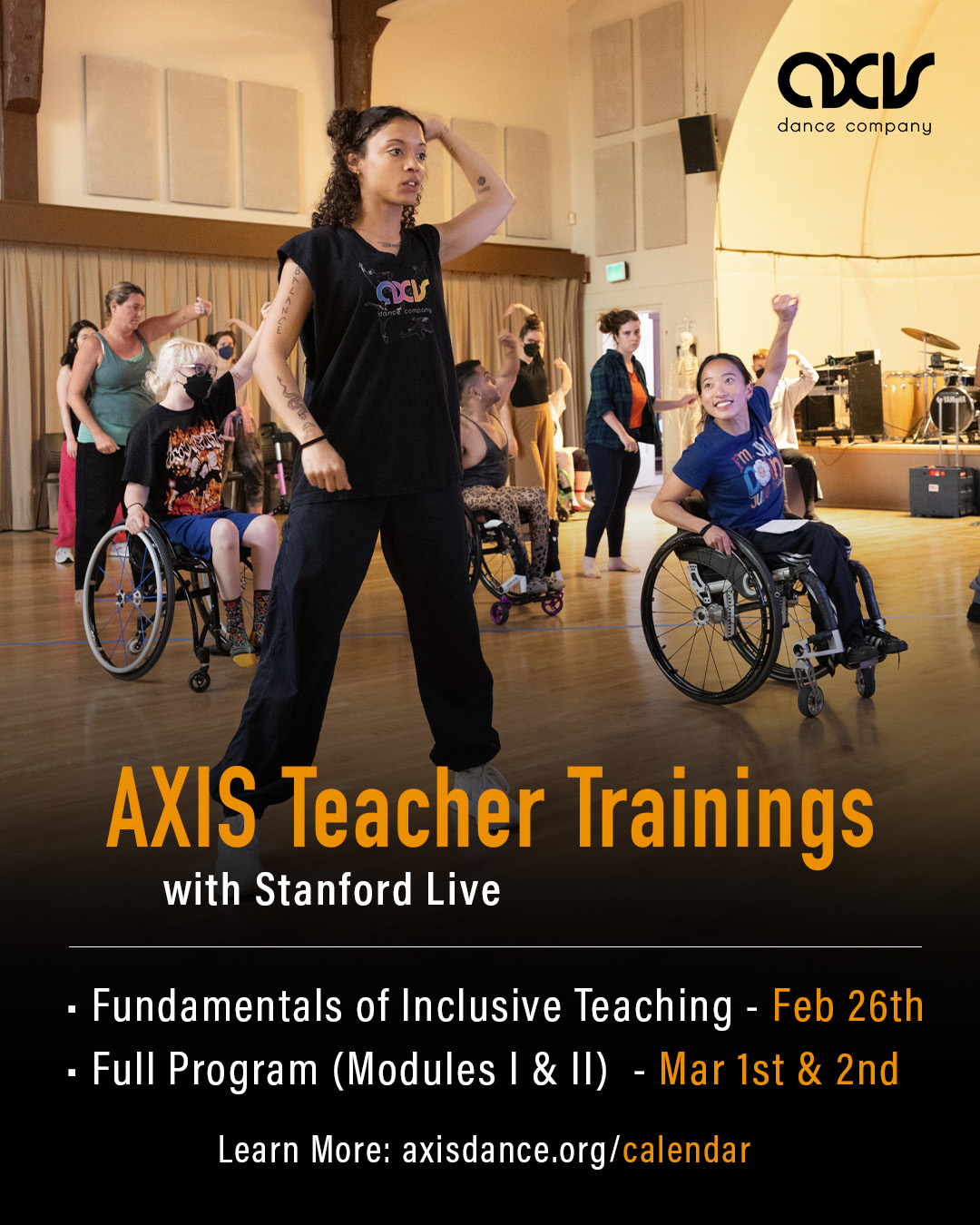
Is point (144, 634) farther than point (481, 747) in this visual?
Yes

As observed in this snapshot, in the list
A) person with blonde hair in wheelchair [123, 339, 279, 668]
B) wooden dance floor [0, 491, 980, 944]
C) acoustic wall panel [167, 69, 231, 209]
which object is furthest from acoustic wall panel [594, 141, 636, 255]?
person with blonde hair in wheelchair [123, 339, 279, 668]

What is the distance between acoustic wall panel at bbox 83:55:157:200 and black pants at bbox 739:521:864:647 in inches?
332

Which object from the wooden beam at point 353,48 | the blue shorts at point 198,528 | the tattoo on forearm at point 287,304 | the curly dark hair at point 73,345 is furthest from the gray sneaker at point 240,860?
the wooden beam at point 353,48

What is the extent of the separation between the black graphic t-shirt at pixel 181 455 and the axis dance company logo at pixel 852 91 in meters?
9.63

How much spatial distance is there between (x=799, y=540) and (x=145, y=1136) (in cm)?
241

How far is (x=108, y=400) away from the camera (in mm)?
5230

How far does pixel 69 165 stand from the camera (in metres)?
10.0

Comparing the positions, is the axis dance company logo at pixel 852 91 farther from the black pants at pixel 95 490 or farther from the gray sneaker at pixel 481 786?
the gray sneaker at pixel 481 786

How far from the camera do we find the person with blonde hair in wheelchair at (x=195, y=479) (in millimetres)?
3834

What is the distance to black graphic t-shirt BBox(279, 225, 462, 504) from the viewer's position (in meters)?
2.10

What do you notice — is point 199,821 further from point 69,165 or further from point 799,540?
point 69,165

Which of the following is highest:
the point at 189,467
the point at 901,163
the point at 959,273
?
the point at 901,163

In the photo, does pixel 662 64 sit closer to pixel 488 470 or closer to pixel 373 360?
pixel 488 470

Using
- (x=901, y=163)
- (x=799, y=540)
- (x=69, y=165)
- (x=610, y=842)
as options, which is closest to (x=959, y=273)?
(x=901, y=163)
